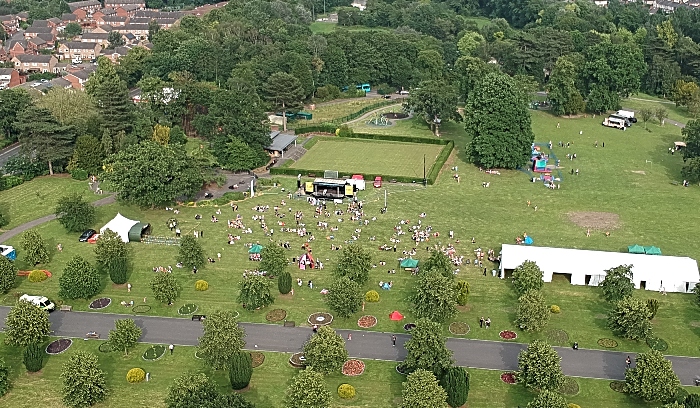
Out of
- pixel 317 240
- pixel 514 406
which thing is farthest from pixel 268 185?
pixel 514 406

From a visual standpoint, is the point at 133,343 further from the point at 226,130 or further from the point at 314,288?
the point at 226,130

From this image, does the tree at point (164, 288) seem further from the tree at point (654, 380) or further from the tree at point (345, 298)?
the tree at point (654, 380)

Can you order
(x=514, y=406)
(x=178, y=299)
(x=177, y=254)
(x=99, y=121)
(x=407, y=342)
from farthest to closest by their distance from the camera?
1. (x=99, y=121)
2. (x=177, y=254)
3. (x=178, y=299)
4. (x=407, y=342)
5. (x=514, y=406)

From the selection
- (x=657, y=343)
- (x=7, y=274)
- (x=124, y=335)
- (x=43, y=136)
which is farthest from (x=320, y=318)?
(x=43, y=136)

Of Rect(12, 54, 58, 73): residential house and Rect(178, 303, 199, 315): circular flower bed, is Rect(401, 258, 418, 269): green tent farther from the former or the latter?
Rect(12, 54, 58, 73): residential house

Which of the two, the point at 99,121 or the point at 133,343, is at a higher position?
the point at 99,121

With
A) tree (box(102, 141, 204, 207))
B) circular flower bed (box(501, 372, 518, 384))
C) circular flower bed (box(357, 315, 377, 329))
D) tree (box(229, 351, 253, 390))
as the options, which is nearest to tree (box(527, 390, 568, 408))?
circular flower bed (box(501, 372, 518, 384))
